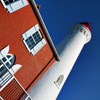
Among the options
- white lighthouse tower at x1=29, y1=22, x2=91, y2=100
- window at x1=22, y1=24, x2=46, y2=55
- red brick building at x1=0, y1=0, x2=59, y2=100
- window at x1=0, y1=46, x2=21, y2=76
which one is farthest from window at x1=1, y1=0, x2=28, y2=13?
→ white lighthouse tower at x1=29, y1=22, x2=91, y2=100

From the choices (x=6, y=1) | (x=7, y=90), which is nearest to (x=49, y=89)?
(x=7, y=90)

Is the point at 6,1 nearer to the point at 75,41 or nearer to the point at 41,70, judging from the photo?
the point at 41,70

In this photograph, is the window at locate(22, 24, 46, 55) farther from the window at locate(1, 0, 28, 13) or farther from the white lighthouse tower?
the white lighthouse tower

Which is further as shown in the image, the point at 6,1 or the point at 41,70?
the point at 41,70

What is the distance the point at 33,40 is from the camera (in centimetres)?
1195

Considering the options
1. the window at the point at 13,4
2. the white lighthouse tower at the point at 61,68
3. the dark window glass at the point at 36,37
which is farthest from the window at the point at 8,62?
the dark window glass at the point at 36,37

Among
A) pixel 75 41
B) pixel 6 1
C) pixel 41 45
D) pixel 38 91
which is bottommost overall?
pixel 75 41

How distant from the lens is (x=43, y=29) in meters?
12.9

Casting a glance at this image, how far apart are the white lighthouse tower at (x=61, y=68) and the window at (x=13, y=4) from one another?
5.76 metres

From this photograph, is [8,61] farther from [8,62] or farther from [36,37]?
[36,37]

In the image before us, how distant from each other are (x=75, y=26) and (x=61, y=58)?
29.5ft

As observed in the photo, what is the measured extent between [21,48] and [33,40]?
5.47ft

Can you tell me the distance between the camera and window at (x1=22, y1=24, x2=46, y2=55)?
11.1 m

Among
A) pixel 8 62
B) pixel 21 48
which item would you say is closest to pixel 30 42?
pixel 21 48
